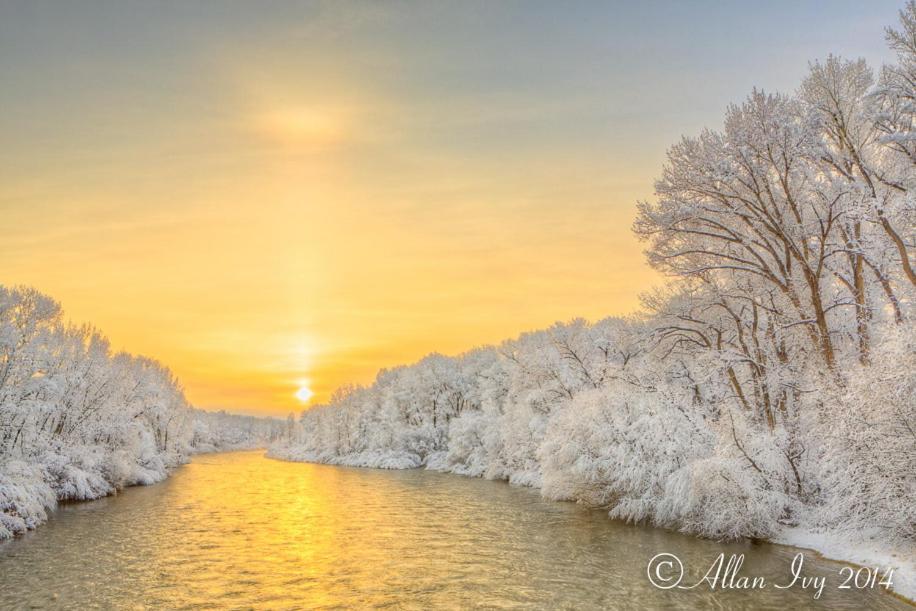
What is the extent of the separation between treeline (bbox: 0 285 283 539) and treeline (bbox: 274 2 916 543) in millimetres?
25686

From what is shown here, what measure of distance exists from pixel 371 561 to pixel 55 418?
109 feet

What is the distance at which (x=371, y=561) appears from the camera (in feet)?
58.9

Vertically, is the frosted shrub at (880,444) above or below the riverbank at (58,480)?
above

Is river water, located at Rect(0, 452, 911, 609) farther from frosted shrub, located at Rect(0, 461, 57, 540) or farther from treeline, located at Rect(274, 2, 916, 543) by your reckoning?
treeline, located at Rect(274, 2, 916, 543)

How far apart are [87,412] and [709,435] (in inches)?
1695

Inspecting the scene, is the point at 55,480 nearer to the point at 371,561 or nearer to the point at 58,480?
the point at 58,480

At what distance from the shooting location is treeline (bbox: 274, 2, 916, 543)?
14781 millimetres

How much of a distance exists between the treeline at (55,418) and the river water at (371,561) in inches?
78.1

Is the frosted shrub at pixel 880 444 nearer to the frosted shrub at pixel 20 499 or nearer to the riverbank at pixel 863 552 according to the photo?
the riverbank at pixel 863 552

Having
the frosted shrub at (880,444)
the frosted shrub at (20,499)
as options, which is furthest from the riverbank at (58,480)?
the frosted shrub at (880,444)

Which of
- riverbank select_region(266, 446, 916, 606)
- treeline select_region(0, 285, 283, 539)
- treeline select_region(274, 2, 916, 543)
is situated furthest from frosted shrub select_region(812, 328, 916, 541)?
treeline select_region(0, 285, 283, 539)

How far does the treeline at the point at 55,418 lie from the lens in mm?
25078

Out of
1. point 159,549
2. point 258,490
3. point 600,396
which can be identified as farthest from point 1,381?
point 600,396

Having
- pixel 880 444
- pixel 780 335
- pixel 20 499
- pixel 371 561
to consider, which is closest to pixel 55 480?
pixel 20 499
